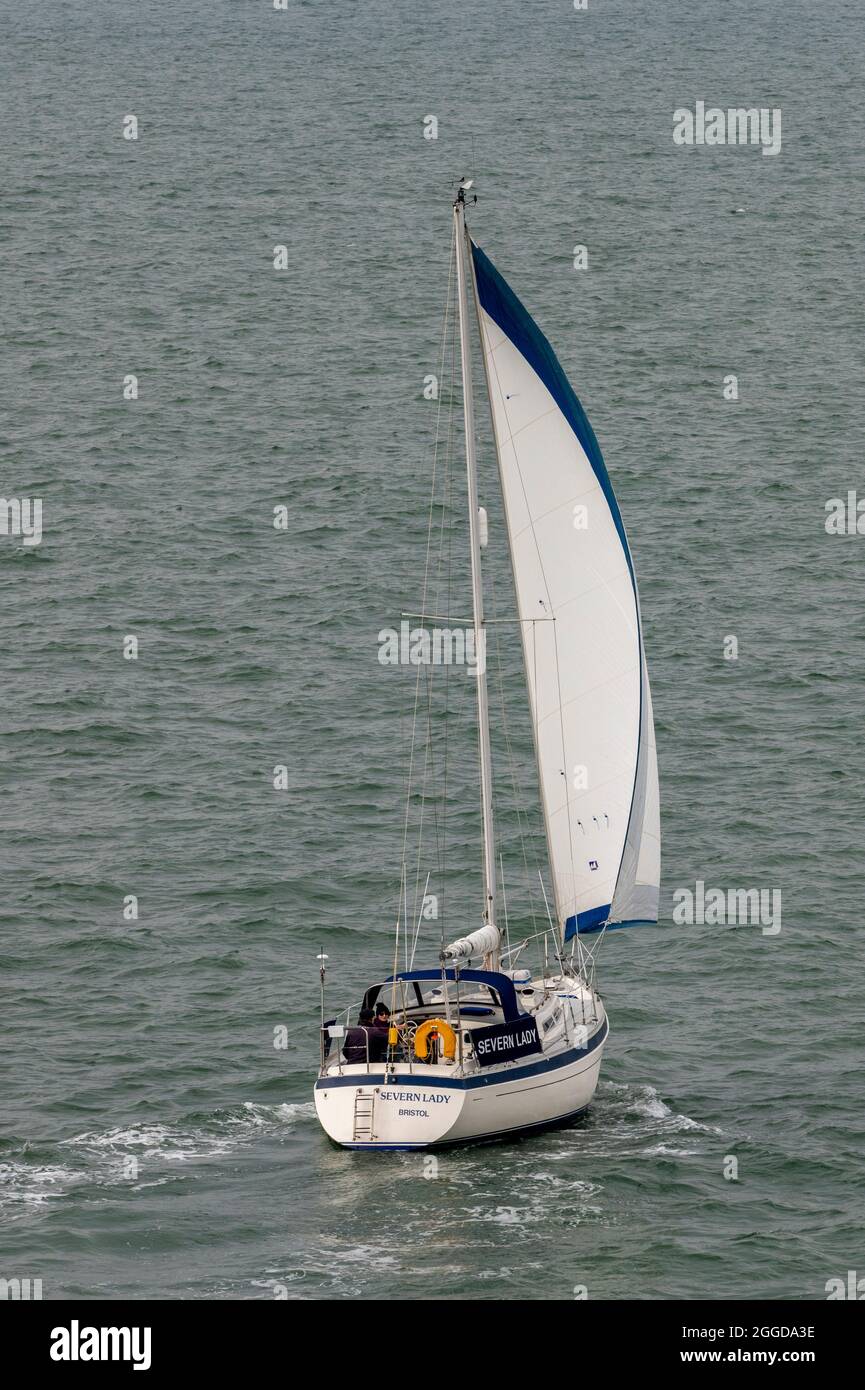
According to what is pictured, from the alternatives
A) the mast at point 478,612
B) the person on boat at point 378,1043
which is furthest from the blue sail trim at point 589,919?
the person on boat at point 378,1043

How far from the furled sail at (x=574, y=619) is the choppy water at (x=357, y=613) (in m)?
3.60

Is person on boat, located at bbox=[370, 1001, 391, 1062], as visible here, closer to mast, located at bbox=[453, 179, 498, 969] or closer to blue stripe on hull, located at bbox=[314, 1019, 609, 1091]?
blue stripe on hull, located at bbox=[314, 1019, 609, 1091]

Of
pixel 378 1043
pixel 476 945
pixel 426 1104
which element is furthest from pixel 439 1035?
pixel 476 945

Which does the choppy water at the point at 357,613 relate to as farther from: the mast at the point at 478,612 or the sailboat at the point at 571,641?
the mast at the point at 478,612

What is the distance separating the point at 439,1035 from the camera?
29844 millimetres

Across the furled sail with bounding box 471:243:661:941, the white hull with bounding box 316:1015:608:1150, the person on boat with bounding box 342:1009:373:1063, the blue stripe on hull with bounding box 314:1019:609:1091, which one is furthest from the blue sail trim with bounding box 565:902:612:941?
the person on boat with bounding box 342:1009:373:1063

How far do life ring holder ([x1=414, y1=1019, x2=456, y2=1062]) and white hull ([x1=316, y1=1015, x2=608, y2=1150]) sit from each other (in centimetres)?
24

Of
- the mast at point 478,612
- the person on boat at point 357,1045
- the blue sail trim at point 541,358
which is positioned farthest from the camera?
the blue sail trim at point 541,358

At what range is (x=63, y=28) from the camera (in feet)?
382

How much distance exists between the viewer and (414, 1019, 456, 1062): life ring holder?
29.7 meters

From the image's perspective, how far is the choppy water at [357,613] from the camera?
28.5 metres

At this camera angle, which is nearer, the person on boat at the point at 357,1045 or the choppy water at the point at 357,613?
the choppy water at the point at 357,613
